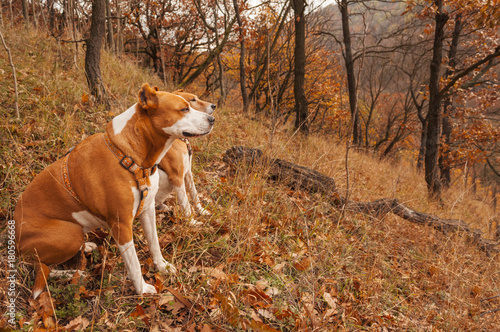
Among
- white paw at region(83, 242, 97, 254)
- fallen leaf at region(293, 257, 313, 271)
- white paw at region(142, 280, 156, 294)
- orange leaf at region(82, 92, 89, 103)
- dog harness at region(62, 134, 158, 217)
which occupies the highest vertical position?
orange leaf at region(82, 92, 89, 103)

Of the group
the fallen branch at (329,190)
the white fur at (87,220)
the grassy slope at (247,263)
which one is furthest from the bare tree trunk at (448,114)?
the white fur at (87,220)

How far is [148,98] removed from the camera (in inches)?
82.7

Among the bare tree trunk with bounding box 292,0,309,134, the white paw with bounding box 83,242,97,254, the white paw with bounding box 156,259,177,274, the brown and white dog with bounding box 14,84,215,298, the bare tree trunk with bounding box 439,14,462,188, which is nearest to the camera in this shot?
the brown and white dog with bounding box 14,84,215,298

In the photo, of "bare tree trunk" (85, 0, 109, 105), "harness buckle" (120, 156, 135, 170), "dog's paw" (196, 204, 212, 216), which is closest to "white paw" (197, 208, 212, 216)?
"dog's paw" (196, 204, 212, 216)

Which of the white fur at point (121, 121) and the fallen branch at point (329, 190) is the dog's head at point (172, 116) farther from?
the fallen branch at point (329, 190)

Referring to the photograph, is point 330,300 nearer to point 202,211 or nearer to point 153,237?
point 202,211

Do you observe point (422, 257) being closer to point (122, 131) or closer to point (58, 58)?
point (122, 131)

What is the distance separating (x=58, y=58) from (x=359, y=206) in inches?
268

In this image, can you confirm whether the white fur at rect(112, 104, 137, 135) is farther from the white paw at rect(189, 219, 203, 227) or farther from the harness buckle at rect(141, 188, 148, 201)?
the white paw at rect(189, 219, 203, 227)

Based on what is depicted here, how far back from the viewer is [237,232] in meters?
3.05

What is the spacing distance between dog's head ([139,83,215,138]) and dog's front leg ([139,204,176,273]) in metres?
0.71

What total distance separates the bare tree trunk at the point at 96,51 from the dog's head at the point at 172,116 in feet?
12.0

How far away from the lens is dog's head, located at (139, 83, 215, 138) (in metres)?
2.13

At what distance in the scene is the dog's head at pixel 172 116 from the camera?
2.13 meters
